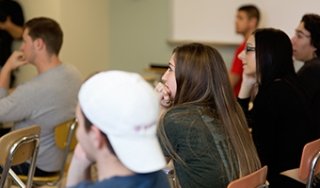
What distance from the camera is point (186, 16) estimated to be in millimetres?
4578

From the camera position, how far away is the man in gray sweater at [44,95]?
2.65 meters

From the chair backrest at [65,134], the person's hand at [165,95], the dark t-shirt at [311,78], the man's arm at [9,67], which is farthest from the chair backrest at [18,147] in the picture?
the dark t-shirt at [311,78]

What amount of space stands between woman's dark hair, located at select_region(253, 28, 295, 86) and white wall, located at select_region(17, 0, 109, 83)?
7.84 ft

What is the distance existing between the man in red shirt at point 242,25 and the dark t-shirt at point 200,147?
7.72 feet

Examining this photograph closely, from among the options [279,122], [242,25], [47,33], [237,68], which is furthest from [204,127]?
[242,25]

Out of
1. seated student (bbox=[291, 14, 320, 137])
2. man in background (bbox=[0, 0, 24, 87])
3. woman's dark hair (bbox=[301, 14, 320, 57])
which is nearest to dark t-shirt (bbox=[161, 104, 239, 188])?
seated student (bbox=[291, 14, 320, 137])

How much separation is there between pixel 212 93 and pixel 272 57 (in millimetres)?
758

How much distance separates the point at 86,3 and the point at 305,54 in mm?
2337

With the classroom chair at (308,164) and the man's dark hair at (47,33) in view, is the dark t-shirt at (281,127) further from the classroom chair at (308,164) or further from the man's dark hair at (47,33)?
the man's dark hair at (47,33)

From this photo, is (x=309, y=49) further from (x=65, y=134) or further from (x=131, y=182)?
(x=131, y=182)

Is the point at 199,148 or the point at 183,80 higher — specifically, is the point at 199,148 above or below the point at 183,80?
below

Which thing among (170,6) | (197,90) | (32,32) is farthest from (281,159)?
(170,6)

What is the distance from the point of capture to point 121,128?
1.09m

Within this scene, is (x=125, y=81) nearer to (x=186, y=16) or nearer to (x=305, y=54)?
(x=305, y=54)
